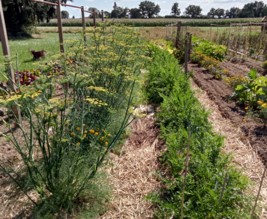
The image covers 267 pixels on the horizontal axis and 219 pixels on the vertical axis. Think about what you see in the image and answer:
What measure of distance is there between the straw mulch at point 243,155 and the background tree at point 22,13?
20095 mm

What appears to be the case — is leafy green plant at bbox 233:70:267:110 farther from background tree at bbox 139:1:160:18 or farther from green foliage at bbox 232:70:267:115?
background tree at bbox 139:1:160:18

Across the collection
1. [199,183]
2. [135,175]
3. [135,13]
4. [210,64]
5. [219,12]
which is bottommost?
[135,175]

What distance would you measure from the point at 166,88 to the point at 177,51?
6910 mm

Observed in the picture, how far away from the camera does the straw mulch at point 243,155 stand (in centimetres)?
267

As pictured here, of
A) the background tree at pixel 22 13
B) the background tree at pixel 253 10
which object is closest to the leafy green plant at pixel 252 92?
the background tree at pixel 22 13

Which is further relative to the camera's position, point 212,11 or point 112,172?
point 212,11

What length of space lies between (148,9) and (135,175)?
9445 cm

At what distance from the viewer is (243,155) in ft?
11.3

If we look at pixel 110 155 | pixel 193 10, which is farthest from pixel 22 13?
pixel 193 10


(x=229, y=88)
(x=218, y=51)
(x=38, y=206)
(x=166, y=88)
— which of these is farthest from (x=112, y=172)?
(x=218, y=51)

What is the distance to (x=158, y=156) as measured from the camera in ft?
10.8

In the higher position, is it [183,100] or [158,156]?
[183,100]

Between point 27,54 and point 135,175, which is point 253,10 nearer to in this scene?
point 27,54

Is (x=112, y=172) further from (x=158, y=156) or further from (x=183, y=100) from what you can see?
(x=183, y=100)
